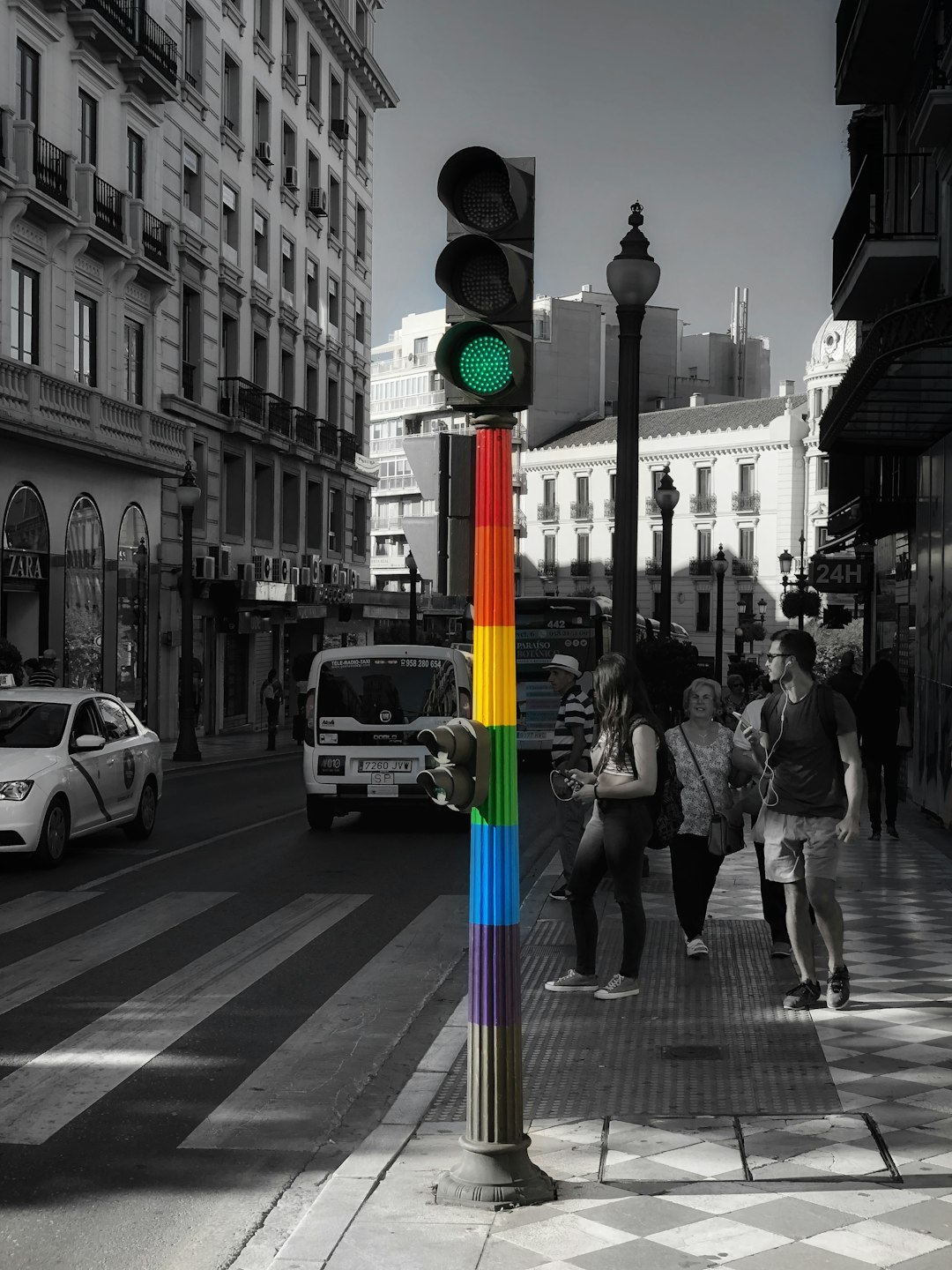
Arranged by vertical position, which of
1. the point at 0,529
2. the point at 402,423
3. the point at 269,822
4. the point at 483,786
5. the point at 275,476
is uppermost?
the point at 402,423

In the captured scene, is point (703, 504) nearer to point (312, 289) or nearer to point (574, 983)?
point (312, 289)

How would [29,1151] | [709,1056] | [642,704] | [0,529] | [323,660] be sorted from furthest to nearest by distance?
[0,529] < [323,660] < [642,704] < [709,1056] < [29,1151]

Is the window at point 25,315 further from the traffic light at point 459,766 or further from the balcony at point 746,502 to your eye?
the balcony at point 746,502

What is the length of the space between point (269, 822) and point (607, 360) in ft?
248

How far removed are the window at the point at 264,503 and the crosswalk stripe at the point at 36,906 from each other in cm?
3188

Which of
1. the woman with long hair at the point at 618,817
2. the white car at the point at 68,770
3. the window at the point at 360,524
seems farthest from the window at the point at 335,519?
the woman with long hair at the point at 618,817

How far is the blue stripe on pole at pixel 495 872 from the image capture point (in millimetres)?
4945

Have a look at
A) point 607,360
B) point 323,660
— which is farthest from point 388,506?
point 323,660

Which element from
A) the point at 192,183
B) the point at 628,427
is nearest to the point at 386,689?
the point at 628,427

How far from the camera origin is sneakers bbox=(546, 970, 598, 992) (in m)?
8.30

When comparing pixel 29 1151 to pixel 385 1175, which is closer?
pixel 385 1175

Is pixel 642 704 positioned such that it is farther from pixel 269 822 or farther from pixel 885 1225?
pixel 269 822

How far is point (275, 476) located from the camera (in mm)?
43781

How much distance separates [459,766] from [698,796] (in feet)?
14.2
